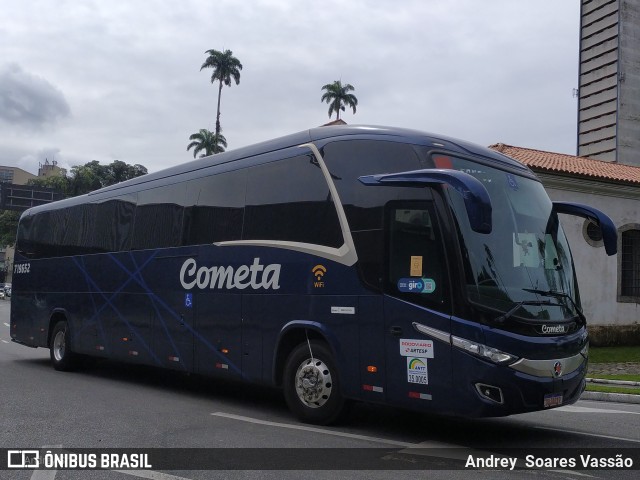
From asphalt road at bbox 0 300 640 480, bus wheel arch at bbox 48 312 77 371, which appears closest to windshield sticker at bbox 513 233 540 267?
asphalt road at bbox 0 300 640 480

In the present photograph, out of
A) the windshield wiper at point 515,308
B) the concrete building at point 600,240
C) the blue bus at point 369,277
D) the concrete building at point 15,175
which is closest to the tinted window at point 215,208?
the blue bus at point 369,277

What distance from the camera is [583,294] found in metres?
24.0

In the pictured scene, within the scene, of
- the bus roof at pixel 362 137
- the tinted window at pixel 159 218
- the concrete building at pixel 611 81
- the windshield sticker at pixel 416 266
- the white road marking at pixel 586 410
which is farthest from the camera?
the concrete building at pixel 611 81

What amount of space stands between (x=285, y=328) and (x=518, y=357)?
10.3ft

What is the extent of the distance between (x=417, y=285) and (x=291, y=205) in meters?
2.41

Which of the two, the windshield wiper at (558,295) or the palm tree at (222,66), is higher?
the palm tree at (222,66)

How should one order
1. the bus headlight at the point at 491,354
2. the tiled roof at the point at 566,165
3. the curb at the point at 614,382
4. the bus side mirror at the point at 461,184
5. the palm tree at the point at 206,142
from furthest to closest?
1. the palm tree at the point at 206,142
2. the tiled roof at the point at 566,165
3. the curb at the point at 614,382
4. the bus headlight at the point at 491,354
5. the bus side mirror at the point at 461,184

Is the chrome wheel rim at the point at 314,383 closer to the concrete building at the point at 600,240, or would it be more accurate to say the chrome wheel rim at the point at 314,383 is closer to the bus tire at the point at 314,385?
the bus tire at the point at 314,385

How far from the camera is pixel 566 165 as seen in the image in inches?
988

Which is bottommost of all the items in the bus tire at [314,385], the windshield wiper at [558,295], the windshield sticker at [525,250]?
the bus tire at [314,385]

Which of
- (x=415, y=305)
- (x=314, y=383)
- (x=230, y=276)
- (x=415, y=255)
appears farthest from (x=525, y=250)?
(x=230, y=276)

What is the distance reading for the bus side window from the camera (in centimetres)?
709

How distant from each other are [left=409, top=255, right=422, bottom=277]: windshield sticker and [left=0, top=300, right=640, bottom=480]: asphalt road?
1811 millimetres

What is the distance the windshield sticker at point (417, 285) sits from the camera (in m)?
7.12
